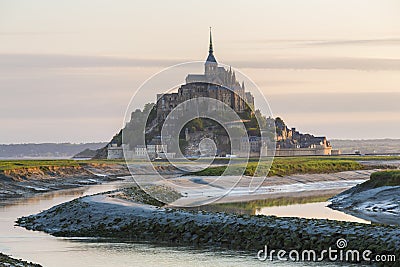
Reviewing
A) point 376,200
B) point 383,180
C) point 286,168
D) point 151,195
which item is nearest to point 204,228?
point 376,200

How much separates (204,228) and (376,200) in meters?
18.6

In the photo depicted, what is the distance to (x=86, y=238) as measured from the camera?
1368 inches

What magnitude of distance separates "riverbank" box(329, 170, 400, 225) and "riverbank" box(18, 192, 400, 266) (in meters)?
9.34

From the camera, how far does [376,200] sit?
48969 millimetres

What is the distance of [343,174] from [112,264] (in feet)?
267

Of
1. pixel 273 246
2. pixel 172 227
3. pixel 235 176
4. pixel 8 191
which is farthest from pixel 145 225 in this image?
pixel 235 176

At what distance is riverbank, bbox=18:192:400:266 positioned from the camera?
28828 mm

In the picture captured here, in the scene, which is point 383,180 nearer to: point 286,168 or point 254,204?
point 254,204

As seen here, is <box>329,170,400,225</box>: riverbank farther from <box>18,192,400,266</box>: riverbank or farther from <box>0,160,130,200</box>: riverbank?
<box>0,160,130,200</box>: riverbank

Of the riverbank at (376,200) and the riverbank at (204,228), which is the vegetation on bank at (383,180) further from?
the riverbank at (204,228)

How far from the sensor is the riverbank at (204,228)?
2883cm

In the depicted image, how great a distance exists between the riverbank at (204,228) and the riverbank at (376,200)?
9.34 metres

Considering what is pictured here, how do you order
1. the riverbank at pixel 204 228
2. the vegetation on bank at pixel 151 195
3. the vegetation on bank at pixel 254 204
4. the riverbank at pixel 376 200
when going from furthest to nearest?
the vegetation on bank at pixel 151 195, the vegetation on bank at pixel 254 204, the riverbank at pixel 376 200, the riverbank at pixel 204 228

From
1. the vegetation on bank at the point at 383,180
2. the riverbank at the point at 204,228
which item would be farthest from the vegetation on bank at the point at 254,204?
the riverbank at the point at 204,228
